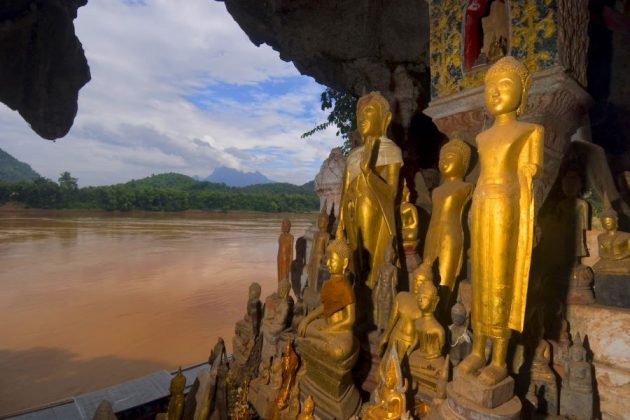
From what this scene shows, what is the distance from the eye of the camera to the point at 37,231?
23312 mm

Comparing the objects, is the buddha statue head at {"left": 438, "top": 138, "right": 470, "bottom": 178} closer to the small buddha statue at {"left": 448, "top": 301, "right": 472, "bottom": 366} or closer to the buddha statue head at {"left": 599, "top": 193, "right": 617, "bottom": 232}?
the buddha statue head at {"left": 599, "top": 193, "right": 617, "bottom": 232}

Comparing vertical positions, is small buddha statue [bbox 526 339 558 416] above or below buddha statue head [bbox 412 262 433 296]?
below

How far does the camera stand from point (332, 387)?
2441 mm

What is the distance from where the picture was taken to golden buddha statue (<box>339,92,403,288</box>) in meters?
3.61

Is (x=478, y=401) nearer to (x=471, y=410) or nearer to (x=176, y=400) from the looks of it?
(x=471, y=410)

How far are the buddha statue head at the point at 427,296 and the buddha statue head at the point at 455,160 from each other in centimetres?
155

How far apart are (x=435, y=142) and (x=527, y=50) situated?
5.10 m

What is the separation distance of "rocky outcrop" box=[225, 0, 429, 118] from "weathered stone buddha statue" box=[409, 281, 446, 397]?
6705 millimetres

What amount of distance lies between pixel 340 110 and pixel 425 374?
34.9 feet

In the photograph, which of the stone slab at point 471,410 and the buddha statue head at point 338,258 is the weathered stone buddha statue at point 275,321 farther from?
the stone slab at point 471,410

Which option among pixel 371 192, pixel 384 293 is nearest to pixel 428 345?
pixel 384 293

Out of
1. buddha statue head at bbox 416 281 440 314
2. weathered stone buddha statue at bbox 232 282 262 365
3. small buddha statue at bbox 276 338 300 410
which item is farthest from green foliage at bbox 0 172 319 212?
buddha statue head at bbox 416 281 440 314

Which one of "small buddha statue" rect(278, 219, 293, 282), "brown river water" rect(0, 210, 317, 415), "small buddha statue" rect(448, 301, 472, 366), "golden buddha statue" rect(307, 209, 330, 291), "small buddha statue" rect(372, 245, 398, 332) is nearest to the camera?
"small buddha statue" rect(448, 301, 472, 366)

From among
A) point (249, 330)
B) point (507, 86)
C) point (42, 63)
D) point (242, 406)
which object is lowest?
point (242, 406)
